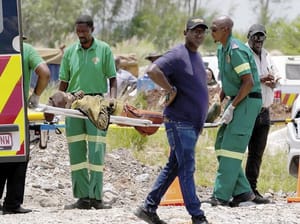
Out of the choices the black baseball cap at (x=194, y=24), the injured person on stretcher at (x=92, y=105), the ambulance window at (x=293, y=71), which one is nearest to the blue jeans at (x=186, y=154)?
the black baseball cap at (x=194, y=24)

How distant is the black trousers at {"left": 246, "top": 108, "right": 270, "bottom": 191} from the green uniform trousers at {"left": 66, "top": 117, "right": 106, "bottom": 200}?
5.32ft

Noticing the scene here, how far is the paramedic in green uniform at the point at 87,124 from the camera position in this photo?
9.45 meters

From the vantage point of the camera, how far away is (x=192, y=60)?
7934mm

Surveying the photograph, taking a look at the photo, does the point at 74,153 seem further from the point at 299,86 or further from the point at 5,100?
the point at 299,86

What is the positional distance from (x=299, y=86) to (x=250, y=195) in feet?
31.2

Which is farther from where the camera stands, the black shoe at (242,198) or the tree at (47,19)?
the tree at (47,19)

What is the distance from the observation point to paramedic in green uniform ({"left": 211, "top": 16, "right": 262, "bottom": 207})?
9.24m

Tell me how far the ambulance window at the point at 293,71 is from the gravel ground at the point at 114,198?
6.77 m

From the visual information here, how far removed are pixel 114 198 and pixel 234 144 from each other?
2.02m

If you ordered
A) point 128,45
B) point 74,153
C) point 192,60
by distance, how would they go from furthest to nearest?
1. point 128,45
2. point 74,153
3. point 192,60

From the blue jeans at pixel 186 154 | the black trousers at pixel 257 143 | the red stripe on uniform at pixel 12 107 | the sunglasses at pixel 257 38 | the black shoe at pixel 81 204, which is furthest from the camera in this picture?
the black trousers at pixel 257 143

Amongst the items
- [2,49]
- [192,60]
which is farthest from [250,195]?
[2,49]

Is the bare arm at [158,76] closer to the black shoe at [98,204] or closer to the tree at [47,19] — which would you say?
the black shoe at [98,204]

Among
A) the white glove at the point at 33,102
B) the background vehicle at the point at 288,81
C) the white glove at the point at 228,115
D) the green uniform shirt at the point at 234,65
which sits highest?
the green uniform shirt at the point at 234,65
